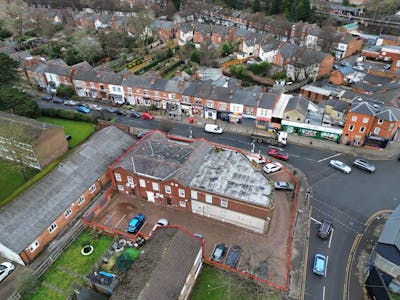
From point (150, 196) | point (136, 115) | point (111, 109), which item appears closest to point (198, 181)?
point (150, 196)

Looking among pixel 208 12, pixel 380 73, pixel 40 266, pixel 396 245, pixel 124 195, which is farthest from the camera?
pixel 208 12

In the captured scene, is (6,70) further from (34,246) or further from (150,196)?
(150,196)

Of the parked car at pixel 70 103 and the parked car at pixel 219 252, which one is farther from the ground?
the parked car at pixel 70 103

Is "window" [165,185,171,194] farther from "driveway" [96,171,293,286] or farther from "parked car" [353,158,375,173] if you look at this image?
"parked car" [353,158,375,173]

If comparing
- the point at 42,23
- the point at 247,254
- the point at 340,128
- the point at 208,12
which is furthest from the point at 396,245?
the point at 208,12

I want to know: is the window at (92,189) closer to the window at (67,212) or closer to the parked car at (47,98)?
the window at (67,212)

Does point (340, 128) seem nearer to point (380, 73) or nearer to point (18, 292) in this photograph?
point (380, 73)

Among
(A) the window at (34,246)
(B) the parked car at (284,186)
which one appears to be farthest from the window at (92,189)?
(B) the parked car at (284,186)

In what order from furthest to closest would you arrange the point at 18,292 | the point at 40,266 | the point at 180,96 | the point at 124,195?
1. the point at 180,96
2. the point at 124,195
3. the point at 40,266
4. the point at 18,292
